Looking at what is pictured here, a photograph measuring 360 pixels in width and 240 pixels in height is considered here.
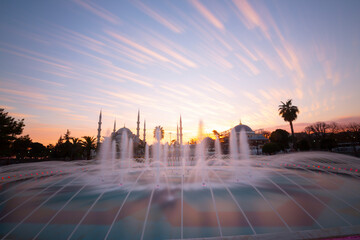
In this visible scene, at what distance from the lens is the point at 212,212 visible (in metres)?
6.04

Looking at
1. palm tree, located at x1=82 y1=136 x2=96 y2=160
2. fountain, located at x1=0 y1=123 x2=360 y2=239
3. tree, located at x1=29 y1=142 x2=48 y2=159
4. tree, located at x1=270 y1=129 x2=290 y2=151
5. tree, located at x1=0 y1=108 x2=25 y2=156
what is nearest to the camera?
fountain, located at x1=0 y1=123 x2=360 y2=239

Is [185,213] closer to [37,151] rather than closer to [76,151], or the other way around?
[76,151]

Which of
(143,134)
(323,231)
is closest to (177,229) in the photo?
(323,231)

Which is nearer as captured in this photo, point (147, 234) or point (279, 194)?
point (147, 234)

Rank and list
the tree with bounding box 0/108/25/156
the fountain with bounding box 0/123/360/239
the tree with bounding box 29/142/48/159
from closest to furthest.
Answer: the fountain with bounding box 0/123/360/239 → the tree with bounding box 0/108/25/156 → the tree with bounding box 29/142/48/159

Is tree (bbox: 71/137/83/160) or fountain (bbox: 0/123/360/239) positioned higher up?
tree (bbox: 71/137/83/160)

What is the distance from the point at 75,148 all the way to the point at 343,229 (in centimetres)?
4420

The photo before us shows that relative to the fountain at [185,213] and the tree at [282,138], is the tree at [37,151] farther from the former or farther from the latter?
the tree at [282,138]

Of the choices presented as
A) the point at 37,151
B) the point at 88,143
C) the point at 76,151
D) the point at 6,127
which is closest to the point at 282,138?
the point at 88,143

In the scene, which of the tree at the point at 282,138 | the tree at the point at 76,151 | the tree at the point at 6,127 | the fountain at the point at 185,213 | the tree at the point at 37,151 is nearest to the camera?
the fountain at the point at 185,213

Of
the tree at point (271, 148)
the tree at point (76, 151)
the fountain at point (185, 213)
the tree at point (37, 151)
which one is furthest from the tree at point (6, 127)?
the tree at point (271, 148)

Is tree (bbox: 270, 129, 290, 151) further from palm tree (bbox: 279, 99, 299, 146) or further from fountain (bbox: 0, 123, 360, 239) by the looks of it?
fountain (bbox: 0, 123, 360, 239)

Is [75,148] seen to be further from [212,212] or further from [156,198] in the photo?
[212,212]

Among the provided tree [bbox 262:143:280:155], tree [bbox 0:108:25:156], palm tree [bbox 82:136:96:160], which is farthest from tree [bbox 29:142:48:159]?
tree [bbox 262:143:280:155]
